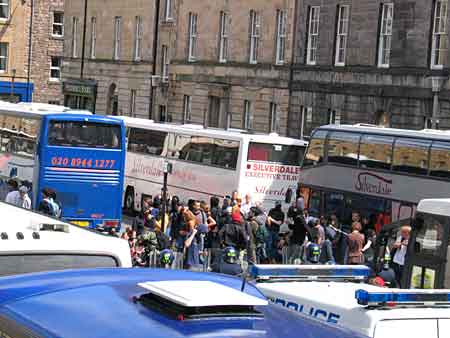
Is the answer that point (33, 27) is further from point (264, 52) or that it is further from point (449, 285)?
point (449, 285)

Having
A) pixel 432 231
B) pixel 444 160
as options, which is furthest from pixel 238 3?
pixel 432 231

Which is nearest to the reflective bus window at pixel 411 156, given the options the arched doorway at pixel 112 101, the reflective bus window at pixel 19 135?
the reflective bus window at pixel 19 135

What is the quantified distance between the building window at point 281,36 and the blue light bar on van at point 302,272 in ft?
143

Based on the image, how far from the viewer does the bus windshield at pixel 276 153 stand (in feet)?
114

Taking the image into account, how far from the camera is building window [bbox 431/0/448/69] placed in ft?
135

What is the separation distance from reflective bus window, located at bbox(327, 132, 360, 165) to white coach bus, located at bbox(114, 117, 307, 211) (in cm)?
298

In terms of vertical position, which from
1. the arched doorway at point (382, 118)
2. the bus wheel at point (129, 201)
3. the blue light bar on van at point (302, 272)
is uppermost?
the blue light bar on van at point (302, 272)

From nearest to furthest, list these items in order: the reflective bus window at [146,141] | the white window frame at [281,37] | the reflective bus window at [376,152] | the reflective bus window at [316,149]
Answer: the reflective bus window at [376,152], the reflective bus window at [316,149], the reflective bus window at [146,141], the white window frame at [281,37]

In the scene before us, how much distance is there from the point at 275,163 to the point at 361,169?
478cm

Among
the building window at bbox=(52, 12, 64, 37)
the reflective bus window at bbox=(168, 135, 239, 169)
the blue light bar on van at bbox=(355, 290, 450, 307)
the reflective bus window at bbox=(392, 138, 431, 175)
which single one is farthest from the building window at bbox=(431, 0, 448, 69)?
the building window at bbox=(52, 12, 64, 37)

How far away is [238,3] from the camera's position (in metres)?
55.0

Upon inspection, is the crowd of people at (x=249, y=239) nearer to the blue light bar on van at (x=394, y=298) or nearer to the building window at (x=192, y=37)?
the blue light bar on van at (x=394, y=298)

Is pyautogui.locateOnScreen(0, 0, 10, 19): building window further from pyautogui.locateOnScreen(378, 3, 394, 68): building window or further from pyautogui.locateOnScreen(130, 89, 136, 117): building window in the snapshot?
pyautogui.locateOnScreen(378, 3, 394, 68): building window

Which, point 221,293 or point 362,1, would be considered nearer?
point 221,293
